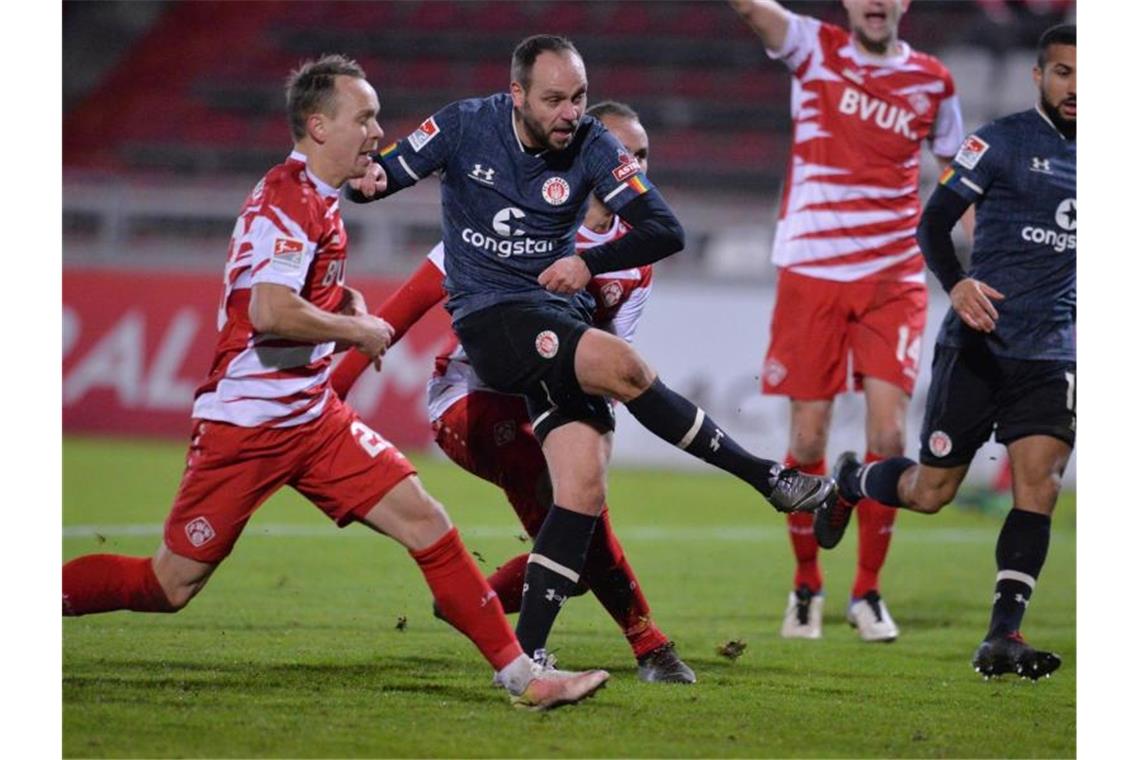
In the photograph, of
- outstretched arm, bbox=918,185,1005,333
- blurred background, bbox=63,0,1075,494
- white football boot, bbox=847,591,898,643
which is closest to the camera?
outstretched arm, bbox=918,185,1005,333

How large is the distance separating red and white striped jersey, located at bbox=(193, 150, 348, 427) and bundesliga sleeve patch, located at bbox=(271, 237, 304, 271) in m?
0.01

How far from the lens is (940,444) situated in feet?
15.6

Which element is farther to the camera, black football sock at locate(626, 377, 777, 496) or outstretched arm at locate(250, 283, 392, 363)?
black football sock at locate(626, 377, 777, 496)

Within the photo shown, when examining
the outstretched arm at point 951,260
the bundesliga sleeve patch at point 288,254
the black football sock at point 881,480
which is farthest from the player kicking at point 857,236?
the bundesliga sleeve patch at point 288,254

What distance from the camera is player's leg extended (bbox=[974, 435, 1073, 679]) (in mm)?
4480

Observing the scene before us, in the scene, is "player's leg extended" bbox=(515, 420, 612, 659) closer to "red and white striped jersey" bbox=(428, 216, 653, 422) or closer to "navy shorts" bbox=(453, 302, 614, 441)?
"navy shorts" bbox=(453, 302, 614, 441)

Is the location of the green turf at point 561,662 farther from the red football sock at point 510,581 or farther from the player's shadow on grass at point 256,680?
the red football sock at point 510,581

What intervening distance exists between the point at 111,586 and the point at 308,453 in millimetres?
602

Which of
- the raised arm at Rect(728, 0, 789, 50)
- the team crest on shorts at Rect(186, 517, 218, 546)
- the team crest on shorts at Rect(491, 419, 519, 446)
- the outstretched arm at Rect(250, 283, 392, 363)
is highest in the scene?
the raised arm at Rect(728, 0, 789, 50)

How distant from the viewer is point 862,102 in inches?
218

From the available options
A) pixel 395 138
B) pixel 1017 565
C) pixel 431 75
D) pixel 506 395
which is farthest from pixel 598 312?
pixel 431 75

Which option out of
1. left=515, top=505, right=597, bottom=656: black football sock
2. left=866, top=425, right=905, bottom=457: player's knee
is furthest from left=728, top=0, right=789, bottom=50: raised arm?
left=515, top=505, right=597, bottom=656: black football sock

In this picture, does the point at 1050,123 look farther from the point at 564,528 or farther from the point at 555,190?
the point at 564,528
